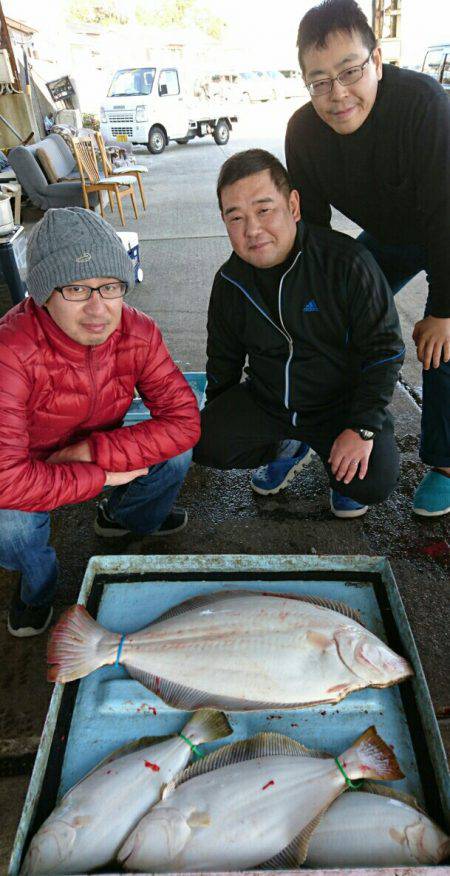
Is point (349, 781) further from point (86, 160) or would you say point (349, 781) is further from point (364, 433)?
point (86, 160)

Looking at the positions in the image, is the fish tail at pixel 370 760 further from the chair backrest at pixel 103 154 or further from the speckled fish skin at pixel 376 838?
the chair backrest at pixel 103 154

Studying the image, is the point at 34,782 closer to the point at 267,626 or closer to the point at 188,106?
the point at 267,626

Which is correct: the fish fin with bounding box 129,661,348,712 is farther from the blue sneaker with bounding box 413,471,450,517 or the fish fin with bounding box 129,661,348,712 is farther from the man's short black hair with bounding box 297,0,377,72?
the man's short black hair with bounding box 297,0,377,72

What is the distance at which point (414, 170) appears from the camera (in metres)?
1.99

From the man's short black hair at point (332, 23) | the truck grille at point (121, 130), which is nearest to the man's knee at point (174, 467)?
the man's short black hair at point (332, 23)

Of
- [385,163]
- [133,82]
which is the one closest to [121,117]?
[133,82]

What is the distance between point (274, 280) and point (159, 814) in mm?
1611

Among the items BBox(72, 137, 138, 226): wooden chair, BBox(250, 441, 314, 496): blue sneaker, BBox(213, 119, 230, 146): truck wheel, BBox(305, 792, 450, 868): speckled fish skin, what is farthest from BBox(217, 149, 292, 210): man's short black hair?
BBox(213, 119, 230, 146): truck wheel

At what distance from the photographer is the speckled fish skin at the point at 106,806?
112 cm

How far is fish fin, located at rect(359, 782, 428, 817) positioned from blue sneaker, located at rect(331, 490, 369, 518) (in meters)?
1.19

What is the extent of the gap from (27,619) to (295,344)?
133 centimetres

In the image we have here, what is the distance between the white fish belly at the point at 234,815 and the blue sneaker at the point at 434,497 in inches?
50.8

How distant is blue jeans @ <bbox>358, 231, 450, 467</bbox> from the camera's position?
2191 millimetres

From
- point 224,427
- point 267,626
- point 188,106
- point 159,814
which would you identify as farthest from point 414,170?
point 188,106
